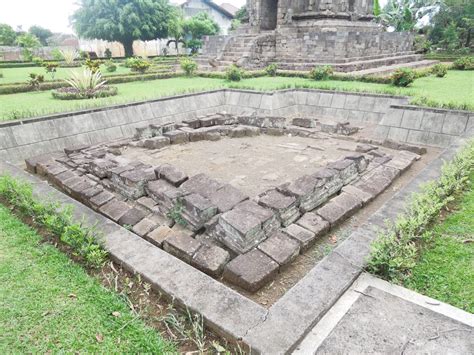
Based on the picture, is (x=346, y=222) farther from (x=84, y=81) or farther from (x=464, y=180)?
(x=84, y=81)

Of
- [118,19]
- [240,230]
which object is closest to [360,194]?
[240,230]

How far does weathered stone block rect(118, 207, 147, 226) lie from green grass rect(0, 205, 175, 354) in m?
0.88

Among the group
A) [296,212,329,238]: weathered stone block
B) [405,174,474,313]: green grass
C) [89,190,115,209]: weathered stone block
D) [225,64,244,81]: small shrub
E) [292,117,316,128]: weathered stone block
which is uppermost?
[225,64,244,81]: small shrub

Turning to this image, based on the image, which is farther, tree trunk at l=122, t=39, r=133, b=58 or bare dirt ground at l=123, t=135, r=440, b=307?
tree trunk at l=122, t=39, r=133, b=58

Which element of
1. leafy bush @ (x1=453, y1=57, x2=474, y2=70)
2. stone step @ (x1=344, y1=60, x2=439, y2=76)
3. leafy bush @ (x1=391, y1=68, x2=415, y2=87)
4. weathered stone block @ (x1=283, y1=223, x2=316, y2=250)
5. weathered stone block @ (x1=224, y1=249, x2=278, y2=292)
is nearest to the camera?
weathered stone block @ (x1=224, y1=249, x2=278, y2=292)

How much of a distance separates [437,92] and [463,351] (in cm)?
1059

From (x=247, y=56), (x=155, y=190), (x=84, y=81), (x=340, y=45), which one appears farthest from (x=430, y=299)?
(x=247, y=56)

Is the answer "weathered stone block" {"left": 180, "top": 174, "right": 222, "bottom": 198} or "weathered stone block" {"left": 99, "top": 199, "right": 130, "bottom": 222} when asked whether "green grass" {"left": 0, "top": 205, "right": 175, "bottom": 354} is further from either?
"weathered stone block" {"left": 180, "top": 174, "right": 222, "bottom": 198}

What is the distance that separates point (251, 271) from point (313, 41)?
17.0 meters

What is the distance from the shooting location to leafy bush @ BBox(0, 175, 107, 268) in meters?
2.97

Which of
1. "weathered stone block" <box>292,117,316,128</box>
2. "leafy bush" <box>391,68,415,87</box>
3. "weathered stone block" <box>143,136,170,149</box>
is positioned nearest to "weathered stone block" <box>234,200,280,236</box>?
"weathered stone block" <box>143,136,170,149</box>

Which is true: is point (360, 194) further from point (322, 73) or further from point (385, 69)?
point (385, 69)

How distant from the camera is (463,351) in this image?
2.05 m

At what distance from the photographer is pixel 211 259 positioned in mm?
3162
